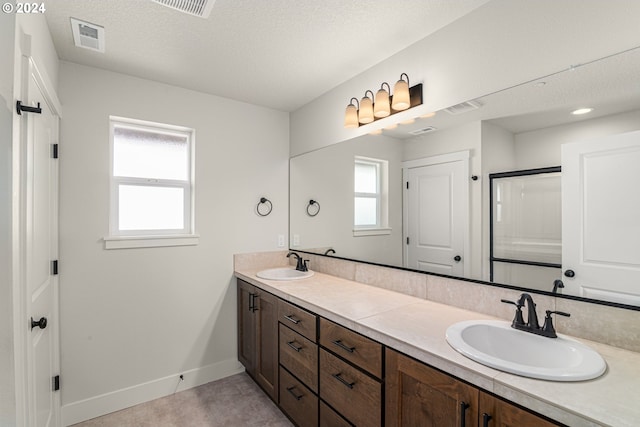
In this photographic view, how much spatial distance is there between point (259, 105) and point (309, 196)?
102 cm

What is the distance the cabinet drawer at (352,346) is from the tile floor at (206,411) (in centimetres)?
94

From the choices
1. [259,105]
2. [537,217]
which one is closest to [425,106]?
[537,217]

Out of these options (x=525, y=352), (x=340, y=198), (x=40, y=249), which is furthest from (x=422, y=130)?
(x=40, y=249)

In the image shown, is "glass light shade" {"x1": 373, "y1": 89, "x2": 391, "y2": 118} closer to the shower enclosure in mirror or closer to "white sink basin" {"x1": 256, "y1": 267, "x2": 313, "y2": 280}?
the shower enclosure in mirror

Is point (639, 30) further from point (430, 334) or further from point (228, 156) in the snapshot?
point (228, 156)

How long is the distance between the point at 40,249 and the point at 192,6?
5.15ft

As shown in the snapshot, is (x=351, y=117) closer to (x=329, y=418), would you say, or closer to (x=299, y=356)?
(x=299, y=356)

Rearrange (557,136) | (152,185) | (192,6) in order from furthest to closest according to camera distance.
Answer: (152,185) → (192,6) → (557,136)

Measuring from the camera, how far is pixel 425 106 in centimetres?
188

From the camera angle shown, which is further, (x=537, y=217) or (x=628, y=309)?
(x=537, y=217)

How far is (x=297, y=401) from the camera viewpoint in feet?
6.40

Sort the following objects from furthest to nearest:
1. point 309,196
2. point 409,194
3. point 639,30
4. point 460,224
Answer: point 309,196 → point 409,194 → point 460,224 → point 639,30

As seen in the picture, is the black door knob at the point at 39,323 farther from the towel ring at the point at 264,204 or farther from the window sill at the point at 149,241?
the towel ring at the point at 264,204

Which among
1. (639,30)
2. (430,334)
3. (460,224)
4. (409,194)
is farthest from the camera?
(409,194)
